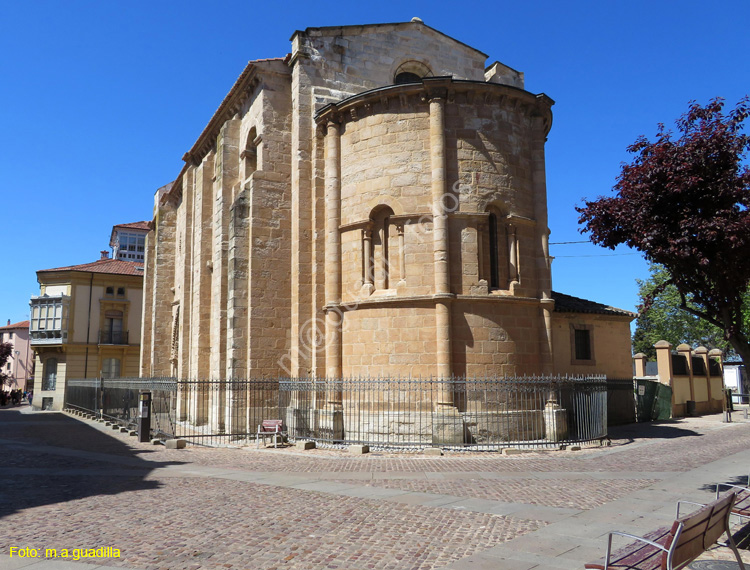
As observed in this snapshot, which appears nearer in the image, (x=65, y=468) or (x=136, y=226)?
(x=65, y=468)

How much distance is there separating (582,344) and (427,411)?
8.38 m

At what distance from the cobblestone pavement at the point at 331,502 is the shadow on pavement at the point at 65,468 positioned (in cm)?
5

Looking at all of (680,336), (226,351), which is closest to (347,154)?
(226,351)

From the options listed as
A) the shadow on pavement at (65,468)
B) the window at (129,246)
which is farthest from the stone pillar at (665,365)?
the window at (129,246)

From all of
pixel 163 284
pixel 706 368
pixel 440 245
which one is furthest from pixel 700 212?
pixel 163 284

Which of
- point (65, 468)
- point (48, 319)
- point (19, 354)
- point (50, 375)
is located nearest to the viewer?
point (65, 468)

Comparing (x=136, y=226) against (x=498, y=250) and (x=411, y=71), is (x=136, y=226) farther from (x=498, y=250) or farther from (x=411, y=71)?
(x=498, y=250)

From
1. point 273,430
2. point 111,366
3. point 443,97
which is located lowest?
point 273,430

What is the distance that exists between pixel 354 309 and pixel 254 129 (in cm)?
833

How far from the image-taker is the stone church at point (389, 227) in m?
16.5

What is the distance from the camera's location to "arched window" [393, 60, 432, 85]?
21.7m

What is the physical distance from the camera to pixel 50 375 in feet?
131

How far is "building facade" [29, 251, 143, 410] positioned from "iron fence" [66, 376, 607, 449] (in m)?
24.8

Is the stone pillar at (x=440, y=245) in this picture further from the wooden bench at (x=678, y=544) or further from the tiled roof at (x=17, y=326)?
the tiled roof at (x=17, y=326)
